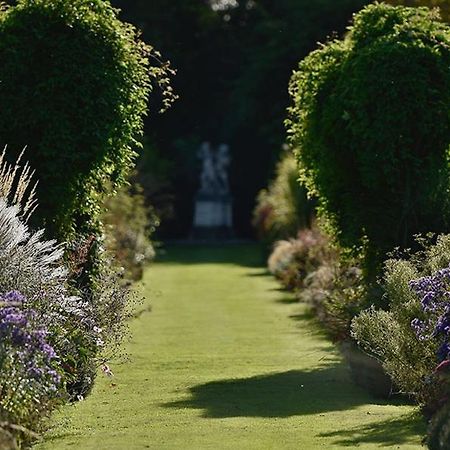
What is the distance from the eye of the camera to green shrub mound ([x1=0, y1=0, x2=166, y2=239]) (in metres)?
13.7

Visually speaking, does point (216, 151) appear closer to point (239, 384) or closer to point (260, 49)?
point (260, 49)

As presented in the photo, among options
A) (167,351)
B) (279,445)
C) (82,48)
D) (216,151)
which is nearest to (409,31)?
(82,48)

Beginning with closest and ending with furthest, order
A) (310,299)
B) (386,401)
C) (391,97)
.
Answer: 1. (386,401)
2. (391,97)
3. (310,299)

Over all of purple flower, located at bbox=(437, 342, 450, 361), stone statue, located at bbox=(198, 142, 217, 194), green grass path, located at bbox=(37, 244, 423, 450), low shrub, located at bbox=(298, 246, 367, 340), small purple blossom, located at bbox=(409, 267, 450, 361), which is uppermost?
stone statue, located at bbox=(198, 142, 217, 194)

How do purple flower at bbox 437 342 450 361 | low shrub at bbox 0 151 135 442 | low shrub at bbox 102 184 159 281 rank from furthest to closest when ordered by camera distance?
1. low shrub at bbox 102 184 159 281
2. purple flower at bbox 437 342 450 361
3. low shrub at bbox 0 151 135 442

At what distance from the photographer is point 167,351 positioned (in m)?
17.7

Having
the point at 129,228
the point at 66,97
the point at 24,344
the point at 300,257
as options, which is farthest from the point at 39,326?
the point at 129,228

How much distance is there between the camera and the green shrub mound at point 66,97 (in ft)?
44.8

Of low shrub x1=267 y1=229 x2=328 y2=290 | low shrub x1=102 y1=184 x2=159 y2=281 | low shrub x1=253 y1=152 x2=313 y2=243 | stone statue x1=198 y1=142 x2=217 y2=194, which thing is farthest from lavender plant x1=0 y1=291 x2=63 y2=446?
stone statue x1=198 y1=142 x2=217 y2=194

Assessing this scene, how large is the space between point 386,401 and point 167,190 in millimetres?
37754

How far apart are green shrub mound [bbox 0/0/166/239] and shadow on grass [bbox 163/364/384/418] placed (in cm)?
235

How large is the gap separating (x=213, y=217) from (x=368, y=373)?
41442 mm

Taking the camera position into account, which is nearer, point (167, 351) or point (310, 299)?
point (167, 351)

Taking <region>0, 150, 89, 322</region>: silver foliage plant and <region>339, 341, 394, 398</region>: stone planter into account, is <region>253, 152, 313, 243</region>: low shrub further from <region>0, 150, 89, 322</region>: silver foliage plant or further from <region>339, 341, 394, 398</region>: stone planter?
<region>0, 150, 89, 322</region>: silver foliage plant
